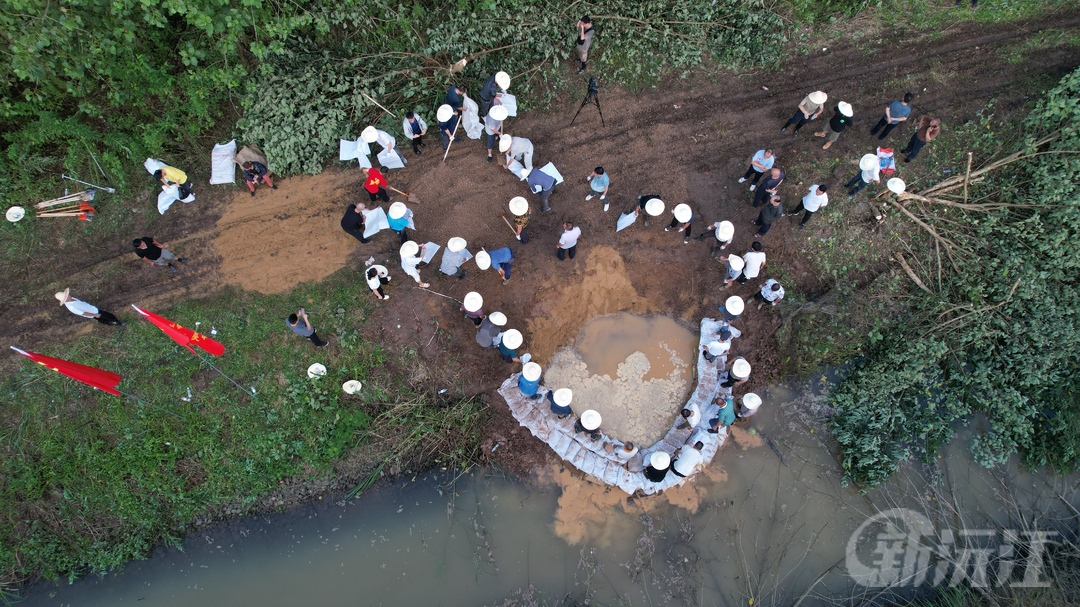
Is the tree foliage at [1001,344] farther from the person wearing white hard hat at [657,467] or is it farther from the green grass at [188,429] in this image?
the green grass at [188,429]

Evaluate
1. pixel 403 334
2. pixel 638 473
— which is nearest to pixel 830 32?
pixel 638 473

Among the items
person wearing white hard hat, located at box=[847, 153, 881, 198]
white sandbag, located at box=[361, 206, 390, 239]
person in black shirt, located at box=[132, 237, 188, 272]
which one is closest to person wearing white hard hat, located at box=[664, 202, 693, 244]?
person wearing white hard hat, located at box=[847, 153, 881, 198]

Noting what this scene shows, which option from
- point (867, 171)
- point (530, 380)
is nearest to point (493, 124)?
point (530, 380)

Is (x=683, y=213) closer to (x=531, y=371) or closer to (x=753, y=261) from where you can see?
(x=753, y=261)

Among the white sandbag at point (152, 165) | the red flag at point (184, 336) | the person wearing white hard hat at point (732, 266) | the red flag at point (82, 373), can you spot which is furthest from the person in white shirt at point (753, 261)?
the white sandbag at point (152, 165)

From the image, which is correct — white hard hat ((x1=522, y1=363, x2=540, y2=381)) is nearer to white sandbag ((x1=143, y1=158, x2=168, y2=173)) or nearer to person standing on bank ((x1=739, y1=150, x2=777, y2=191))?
person standing on bank ((x1=739, y1=150, x2=777, y2=191))

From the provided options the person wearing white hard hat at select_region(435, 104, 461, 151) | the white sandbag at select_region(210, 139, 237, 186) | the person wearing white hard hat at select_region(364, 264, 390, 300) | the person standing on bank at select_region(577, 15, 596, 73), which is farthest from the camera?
the white sandbag at select_region(210, 139, 237, 186)

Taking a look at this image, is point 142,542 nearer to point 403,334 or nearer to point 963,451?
point 403,334
